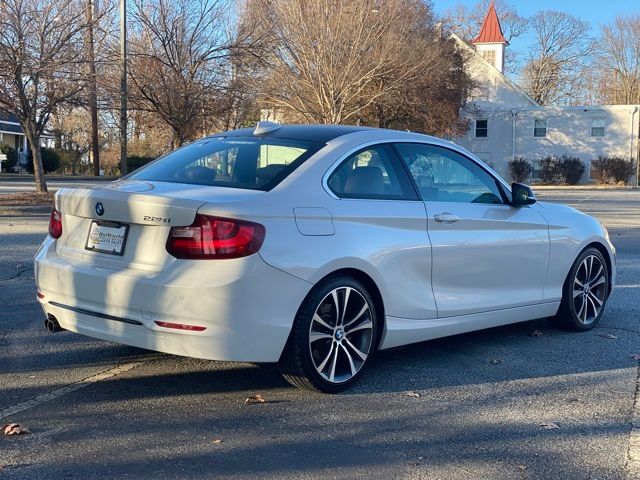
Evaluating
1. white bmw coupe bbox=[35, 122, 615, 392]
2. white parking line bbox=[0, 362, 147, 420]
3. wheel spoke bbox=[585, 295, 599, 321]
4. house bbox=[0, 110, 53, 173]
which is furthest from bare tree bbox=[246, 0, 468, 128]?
house bbox=[0, 110, 53, 173]

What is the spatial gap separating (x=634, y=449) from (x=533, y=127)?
4870 cm

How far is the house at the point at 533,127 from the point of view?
4825 cm

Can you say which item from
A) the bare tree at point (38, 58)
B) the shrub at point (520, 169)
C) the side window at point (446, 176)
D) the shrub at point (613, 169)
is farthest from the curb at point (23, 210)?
the shrub at point (613, 169)

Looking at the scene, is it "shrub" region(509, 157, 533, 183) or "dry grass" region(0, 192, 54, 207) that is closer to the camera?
"dry grass" region(0, 192, 54, 207)

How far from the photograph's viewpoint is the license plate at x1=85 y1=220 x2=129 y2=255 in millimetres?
4465

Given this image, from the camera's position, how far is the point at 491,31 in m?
62.3

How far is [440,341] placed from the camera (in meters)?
6.21

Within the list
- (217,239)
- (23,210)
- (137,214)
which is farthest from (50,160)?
(217,239)

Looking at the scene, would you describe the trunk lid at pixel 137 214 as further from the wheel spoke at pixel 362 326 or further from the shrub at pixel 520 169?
the shrub at pixel 520 169

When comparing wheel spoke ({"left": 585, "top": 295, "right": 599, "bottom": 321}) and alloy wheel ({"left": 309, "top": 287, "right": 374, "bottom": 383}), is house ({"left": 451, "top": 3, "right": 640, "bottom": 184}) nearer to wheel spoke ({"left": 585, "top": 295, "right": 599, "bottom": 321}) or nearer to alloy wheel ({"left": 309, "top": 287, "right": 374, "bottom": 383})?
wheel spoke ({"left": 585, "top": 295, "right": 599, "bottom": 321})

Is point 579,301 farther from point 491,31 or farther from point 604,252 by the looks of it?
point 491,31

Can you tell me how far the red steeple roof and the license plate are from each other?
61.3 m

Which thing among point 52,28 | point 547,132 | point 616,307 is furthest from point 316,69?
point 547,132

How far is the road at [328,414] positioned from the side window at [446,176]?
121 centimetres
